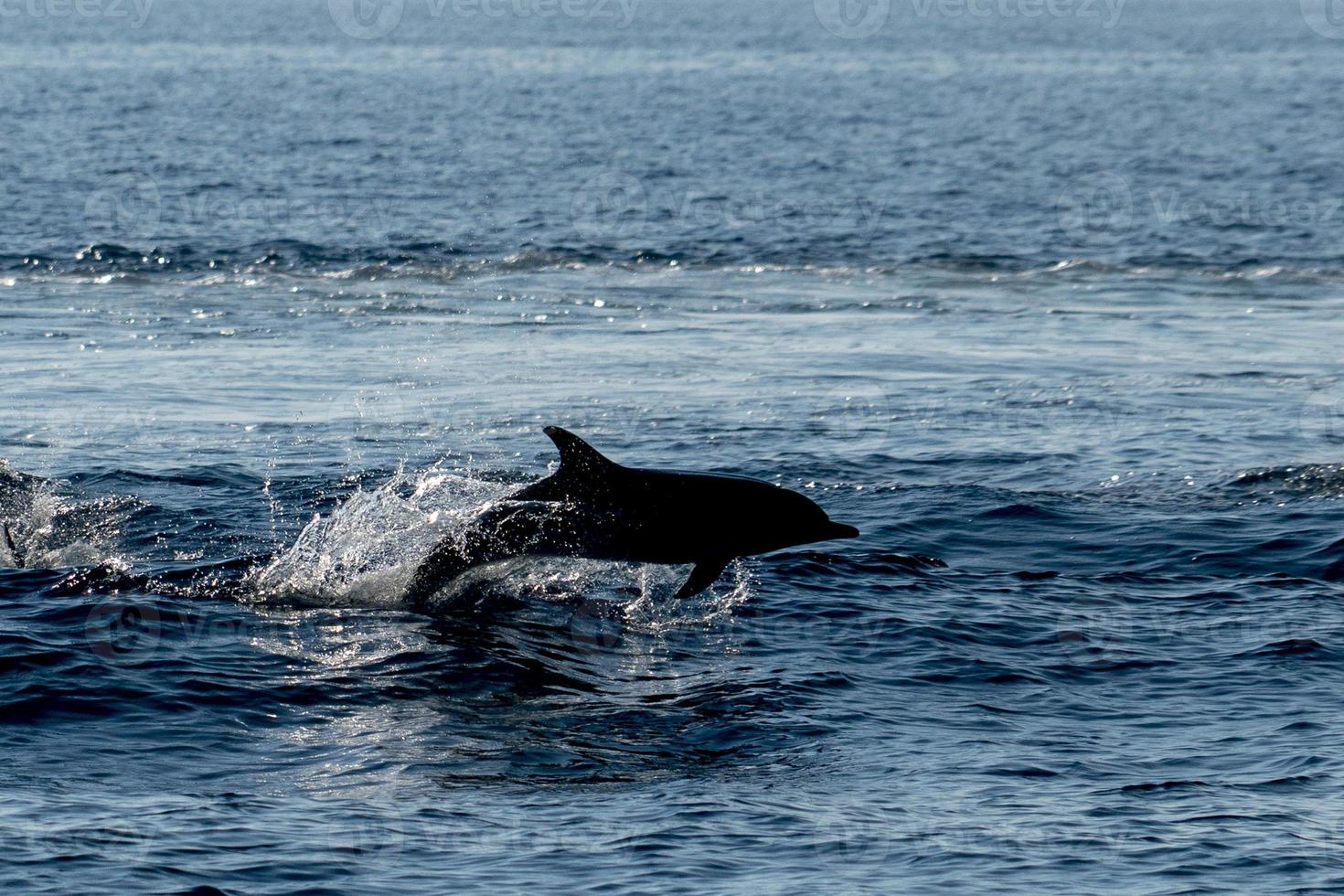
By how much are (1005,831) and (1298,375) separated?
1782 centimetres

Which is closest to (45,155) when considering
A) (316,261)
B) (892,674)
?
(316,261)

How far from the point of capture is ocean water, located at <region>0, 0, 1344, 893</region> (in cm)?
1080

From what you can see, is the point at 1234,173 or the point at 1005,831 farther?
the point at 1234,173

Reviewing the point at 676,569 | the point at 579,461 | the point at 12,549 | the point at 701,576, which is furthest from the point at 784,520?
the point at 12,549

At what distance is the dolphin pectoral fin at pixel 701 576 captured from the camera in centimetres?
1405

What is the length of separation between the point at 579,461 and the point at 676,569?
2.85 meters

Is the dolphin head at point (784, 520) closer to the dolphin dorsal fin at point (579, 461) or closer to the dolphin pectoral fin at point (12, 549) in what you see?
the dolphin dorsal fin at point (579, 461)

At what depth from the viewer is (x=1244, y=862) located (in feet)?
34.1

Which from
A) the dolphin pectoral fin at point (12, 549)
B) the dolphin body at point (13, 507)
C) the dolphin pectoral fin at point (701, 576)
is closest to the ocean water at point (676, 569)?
the dolphin body at point (13, 507)

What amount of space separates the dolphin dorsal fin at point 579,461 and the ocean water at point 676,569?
133 centimetres

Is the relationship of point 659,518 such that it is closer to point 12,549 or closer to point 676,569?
point 676,569

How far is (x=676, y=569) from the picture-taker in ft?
54.5

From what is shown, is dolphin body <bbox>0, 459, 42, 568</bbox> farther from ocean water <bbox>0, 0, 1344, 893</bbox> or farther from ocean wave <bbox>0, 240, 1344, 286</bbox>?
ocean wave <bbox>0, 240, 1344, 286</bbox>

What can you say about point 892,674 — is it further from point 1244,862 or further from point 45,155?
point 45,155
